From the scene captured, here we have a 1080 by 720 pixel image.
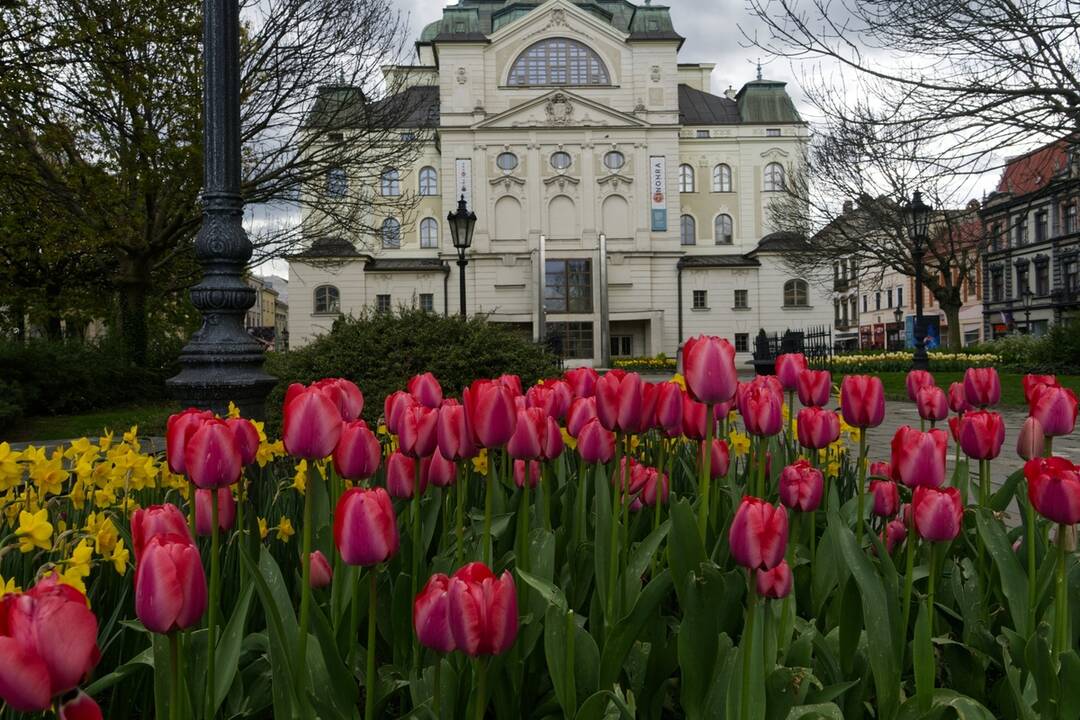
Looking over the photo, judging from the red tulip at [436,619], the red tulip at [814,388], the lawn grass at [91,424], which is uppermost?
the red tulip at [814,388]

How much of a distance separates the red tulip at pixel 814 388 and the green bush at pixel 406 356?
4.74 metres

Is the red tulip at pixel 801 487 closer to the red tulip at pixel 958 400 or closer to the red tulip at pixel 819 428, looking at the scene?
the red tulip at pixel 819 428

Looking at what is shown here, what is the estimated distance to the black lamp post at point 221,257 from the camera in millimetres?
4711

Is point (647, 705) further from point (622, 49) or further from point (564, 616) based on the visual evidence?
point (622, 49)

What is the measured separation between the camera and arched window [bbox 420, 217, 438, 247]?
42000 mm

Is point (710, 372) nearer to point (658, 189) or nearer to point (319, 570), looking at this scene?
point (319, 570)

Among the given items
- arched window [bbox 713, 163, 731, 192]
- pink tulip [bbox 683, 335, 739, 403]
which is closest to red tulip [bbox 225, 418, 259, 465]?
pink tulip [bbox 683, 335, 739, 403]

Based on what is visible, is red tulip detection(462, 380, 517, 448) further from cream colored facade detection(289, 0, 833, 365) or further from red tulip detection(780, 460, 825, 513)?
cream colored facade detection(289, 0, 833, 365)

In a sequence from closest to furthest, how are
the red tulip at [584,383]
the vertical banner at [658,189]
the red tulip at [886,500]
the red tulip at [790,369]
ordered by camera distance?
1. the red tulip at [886,500]
2. the red tulip at [584,383]
3. the red tulip at [790,369]
4. the vertical banner at [658,189]

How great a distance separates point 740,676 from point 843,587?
0.46m

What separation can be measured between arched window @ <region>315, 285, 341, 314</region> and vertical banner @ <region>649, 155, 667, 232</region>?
17037mm

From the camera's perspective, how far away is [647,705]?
151 centimetres

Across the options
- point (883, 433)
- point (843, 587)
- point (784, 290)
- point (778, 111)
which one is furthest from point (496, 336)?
point (778, 111)

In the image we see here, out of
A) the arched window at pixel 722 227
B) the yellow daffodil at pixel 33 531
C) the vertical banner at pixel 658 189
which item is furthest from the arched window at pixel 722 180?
the yellow daffodil at pixel 33 531
